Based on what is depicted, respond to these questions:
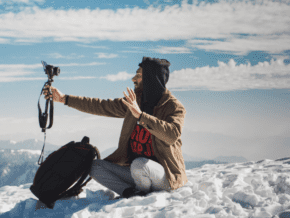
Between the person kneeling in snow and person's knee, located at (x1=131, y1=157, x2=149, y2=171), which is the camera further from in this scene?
person's knee, located at (x1=131, y1=157, x2=149, y2=171)

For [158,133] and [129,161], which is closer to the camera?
[158,133]

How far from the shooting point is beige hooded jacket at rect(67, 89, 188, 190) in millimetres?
4074

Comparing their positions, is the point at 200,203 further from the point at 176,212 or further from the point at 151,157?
the point at 151,157

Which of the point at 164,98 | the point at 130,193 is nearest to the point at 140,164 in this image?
the point at 130,193

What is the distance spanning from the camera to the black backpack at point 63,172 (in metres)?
4.45

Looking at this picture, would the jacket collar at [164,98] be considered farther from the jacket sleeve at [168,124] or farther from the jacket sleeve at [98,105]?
the jacket sleeve at [98,105]

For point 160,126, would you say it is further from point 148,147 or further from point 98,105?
point 98,105

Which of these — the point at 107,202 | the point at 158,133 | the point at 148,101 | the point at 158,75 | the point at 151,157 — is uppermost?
the point at 158,75

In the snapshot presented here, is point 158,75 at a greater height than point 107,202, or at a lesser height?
greater

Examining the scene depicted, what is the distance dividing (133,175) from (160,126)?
40.6 inches

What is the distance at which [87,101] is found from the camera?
5.35 meters

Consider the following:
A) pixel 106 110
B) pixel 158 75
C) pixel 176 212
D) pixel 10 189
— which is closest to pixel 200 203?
pixel 176 212

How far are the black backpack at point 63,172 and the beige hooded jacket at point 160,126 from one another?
479 millimetres

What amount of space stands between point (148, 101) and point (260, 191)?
7.73ft
